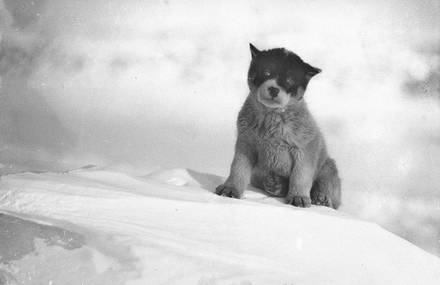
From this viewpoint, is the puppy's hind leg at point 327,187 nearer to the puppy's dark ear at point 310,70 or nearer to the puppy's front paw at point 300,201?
the puppy's front paw at point 300,201

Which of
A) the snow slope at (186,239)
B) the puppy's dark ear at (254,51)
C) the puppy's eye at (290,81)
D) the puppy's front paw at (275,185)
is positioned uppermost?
the puppy's dark ear at (254,51)

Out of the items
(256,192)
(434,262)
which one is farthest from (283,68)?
(434,262)

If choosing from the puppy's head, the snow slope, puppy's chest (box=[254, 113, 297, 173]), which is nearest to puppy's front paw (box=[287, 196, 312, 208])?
the snow slope

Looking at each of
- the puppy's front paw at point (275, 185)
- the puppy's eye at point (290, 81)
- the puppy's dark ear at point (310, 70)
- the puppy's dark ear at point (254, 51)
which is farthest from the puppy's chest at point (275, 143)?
the puppy's dark ear at point (254, 51)

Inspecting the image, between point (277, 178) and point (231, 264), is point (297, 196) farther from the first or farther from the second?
point (231, 264)

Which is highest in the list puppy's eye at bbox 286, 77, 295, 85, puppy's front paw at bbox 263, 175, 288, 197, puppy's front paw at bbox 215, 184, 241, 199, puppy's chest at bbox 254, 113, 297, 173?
puppy's eye at bbox 286, 77, 295, 85

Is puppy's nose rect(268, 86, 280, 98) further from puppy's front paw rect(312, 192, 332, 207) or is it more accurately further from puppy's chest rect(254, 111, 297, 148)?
puppy's front paw rect(312, 192, 332, 207)
